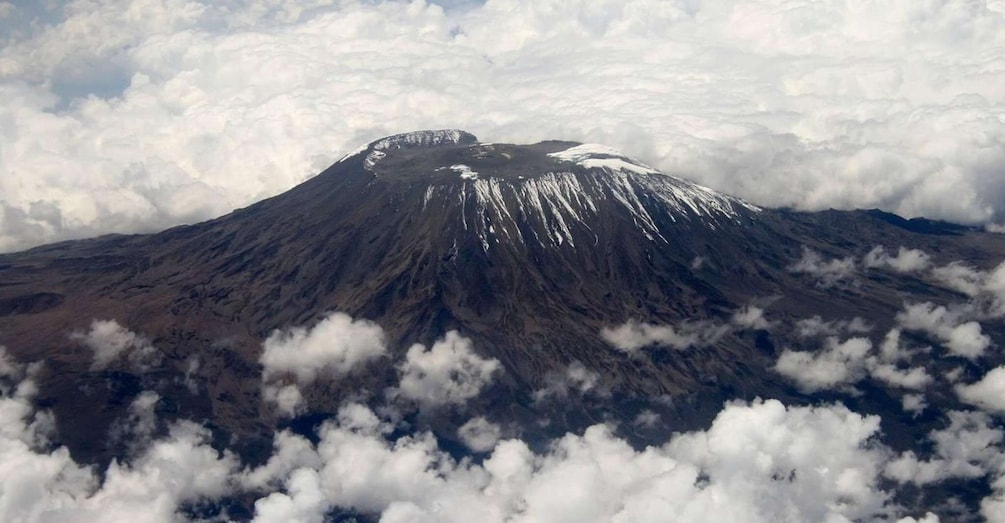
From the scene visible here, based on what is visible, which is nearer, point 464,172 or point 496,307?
point 496,307

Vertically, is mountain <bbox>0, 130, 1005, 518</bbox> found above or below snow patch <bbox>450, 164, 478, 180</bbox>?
below

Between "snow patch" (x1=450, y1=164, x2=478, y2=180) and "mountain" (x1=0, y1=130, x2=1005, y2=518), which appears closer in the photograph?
"mountain" (x1=0, y1=130, x2=1005, y2=518)

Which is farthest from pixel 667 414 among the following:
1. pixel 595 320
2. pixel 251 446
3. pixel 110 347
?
pixel 110 347

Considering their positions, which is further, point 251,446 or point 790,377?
point 790,377

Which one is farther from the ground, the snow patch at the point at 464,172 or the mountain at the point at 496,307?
the snow patch at the point at 464,172

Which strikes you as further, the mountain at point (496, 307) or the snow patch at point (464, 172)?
the snow patch at point (464, 172)

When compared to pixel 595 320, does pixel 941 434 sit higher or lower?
lower

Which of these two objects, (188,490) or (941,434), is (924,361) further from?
(188,490)

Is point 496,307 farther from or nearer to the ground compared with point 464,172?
nearer to the ground
